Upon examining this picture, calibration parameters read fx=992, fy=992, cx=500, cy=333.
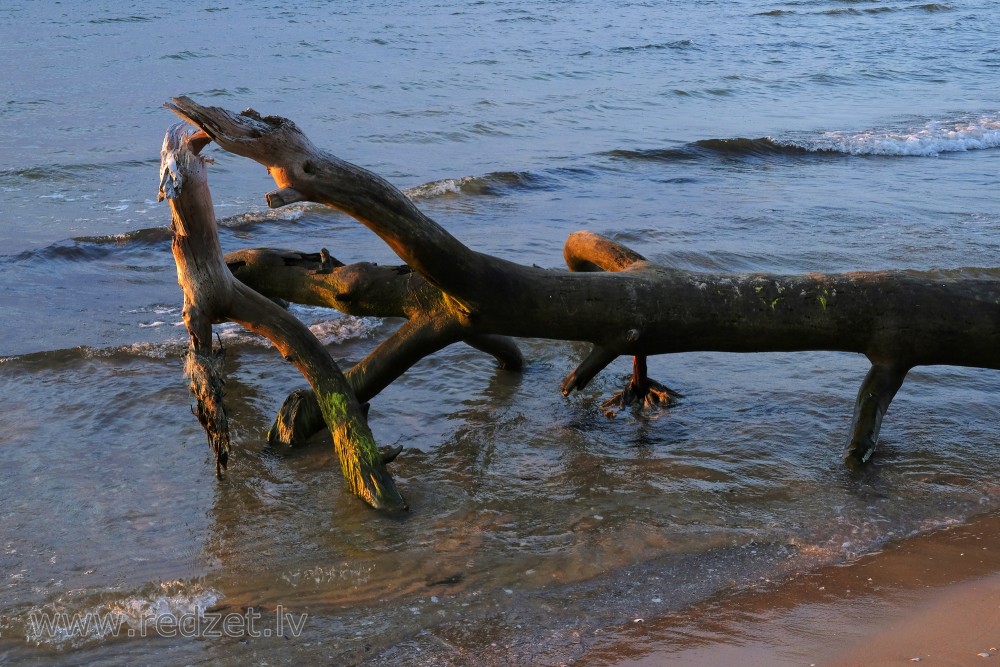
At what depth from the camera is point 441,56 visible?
63.6ft

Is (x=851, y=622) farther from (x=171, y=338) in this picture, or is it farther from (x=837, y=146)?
(x=837, y=146)

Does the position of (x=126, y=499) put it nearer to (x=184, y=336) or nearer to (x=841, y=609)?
(x=184, y=336)

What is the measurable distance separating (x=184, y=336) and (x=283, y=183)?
301cm

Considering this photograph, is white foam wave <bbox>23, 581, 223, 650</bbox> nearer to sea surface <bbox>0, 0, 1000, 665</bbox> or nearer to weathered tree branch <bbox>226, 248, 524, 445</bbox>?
sea surface <bbox>0, 0, 1000, 665</bbox>

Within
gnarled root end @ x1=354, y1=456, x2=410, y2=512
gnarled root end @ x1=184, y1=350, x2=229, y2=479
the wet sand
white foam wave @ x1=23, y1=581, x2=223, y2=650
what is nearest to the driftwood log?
gnarled root end @ x1=184, y1=350, x2=229, y2=479

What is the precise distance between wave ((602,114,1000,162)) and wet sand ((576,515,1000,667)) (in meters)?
9.37

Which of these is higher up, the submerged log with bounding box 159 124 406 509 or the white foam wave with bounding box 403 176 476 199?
the submerged log with bounding box 159 124 406 509

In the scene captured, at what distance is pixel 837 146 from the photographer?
13328 mm

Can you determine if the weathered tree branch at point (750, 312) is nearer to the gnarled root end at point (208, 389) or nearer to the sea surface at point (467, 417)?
the sea surface at point (467, 417)

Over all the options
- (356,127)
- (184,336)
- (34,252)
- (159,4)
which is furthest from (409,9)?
(184,336)

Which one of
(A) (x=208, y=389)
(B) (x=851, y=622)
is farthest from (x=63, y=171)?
(B) (x=851, y=622)

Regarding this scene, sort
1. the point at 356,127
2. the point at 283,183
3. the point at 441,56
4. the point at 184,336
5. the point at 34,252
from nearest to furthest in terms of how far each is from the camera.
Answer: the point at 283,183 < the point at 184,336 < the point at 34,252 < the point at 356,127 < the point at 441,56

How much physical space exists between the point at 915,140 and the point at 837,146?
1.14m

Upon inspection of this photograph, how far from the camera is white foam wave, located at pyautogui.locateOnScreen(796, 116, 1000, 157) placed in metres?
13.2
